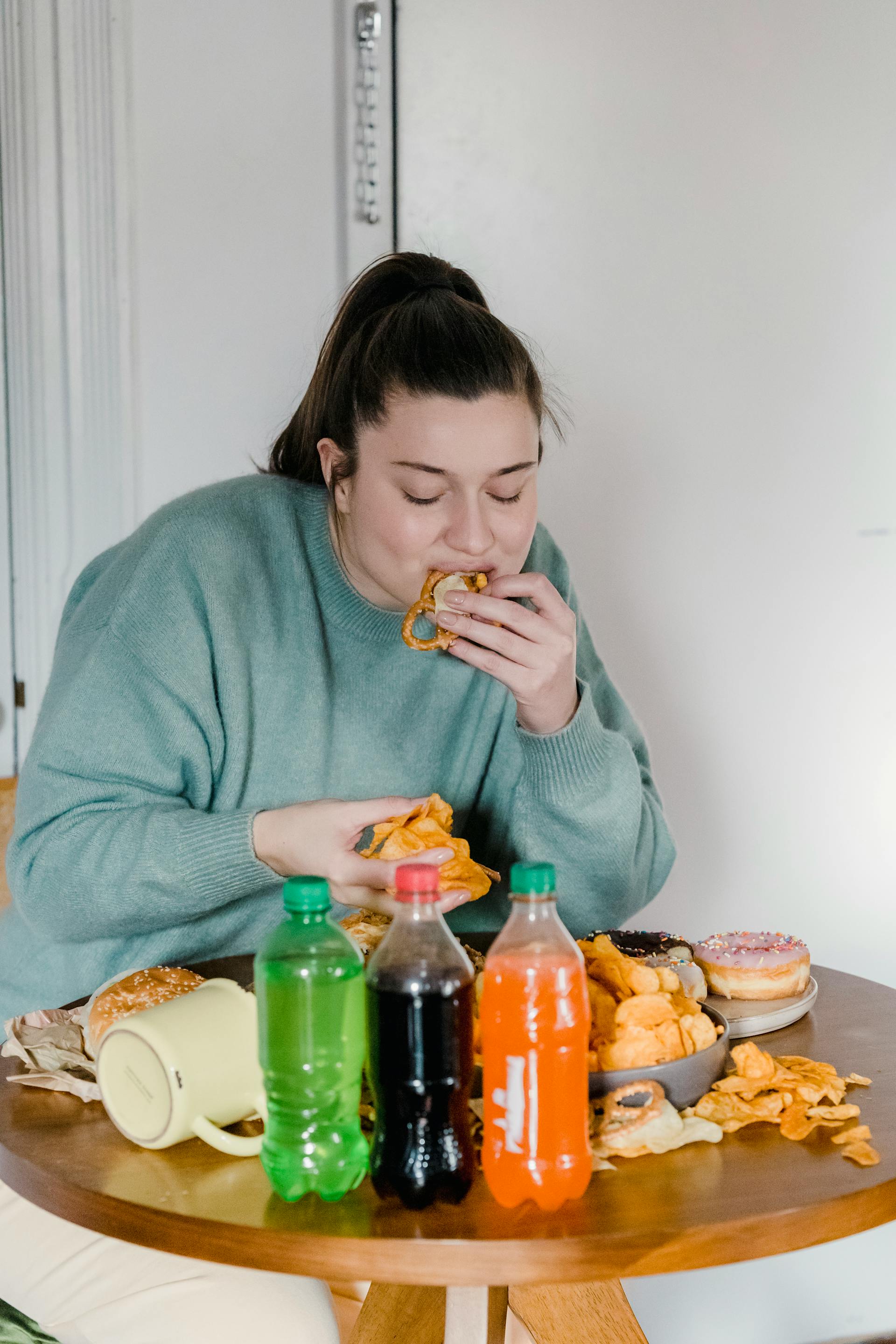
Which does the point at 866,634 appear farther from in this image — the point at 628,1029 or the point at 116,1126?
the point at 116,1126

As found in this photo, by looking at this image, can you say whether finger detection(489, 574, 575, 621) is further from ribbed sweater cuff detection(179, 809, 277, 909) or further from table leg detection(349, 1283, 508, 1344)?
table leg detection(349, 1283, 508, 1344)

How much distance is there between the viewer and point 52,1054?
1100 millimetres

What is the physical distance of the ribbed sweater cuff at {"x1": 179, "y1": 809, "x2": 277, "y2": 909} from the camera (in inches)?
51.1

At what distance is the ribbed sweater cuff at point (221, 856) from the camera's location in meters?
1.30

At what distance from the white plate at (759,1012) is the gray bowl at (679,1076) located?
0.14 m

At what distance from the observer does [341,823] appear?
1189 millimetres

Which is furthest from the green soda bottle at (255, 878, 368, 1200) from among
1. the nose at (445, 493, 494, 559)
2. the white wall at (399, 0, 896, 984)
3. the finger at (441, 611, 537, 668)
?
the white wall at (399, 0, 896, 984)

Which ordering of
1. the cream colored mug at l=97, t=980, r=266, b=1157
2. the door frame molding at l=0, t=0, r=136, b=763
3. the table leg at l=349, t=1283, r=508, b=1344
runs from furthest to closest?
1. the door frame molding at l=0, t=0, r=136, b=763
2. the table leg at l=349, t=1283, r=508, b=1344
3. the cream colored mug at l=97, t=980, r=266, b=1157

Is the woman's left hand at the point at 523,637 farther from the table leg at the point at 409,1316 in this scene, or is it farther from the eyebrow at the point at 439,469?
the table leg at the point at 409,1316

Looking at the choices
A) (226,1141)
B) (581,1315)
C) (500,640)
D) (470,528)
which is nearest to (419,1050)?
(226,1141)

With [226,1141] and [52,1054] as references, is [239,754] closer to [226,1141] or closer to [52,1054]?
[52,1054]

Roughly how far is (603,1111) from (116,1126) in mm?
385

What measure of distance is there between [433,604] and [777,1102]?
0.78 meters

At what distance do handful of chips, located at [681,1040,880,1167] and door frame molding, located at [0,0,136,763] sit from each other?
66.9 inches
